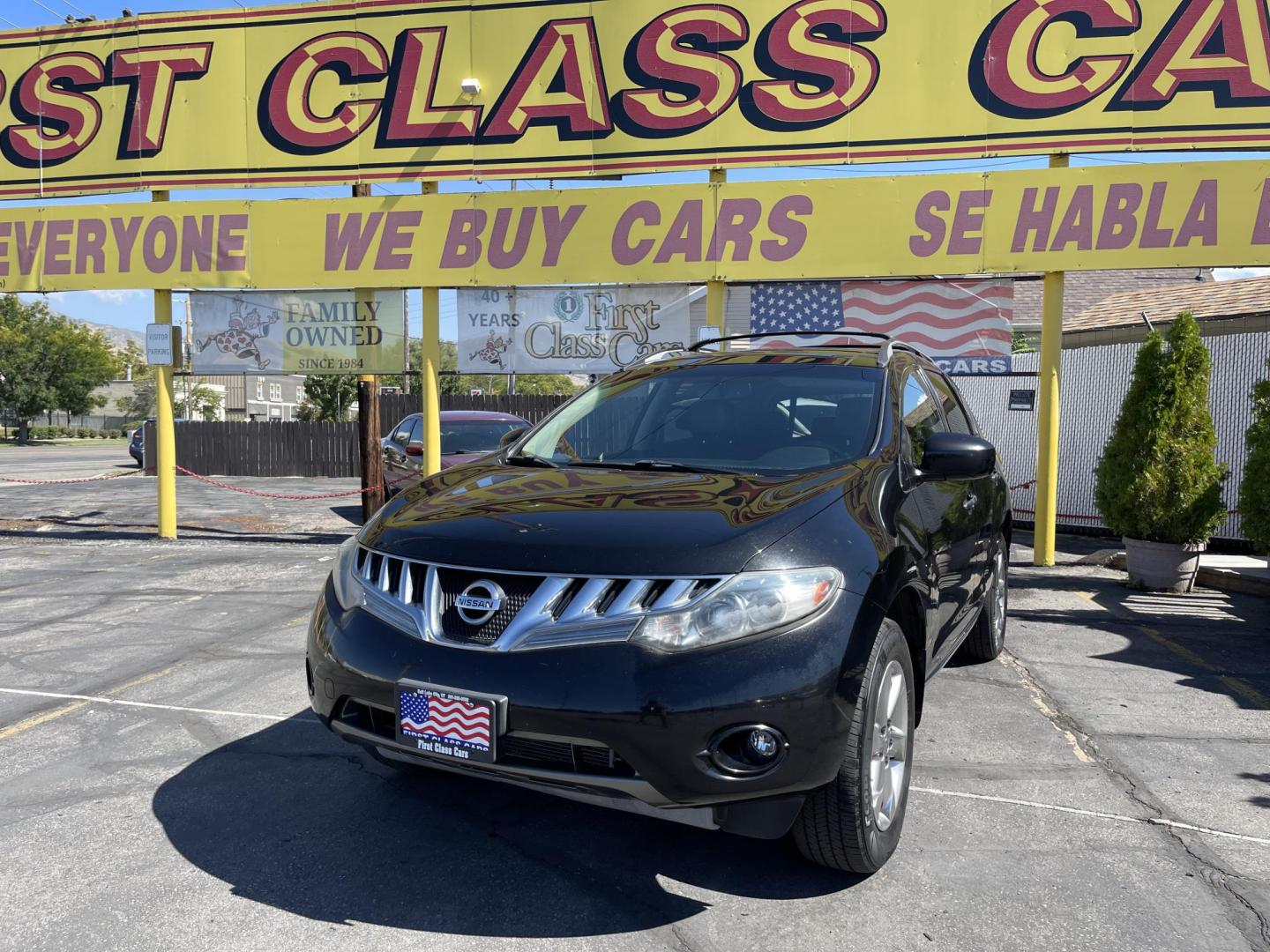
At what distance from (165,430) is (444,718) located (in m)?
10.9

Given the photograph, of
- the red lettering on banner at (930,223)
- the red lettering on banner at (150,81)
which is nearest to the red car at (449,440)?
the red lettering on banner at (150,81)

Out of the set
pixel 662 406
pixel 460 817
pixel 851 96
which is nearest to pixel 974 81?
pixel 851 96

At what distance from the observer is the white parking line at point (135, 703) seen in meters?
4.86

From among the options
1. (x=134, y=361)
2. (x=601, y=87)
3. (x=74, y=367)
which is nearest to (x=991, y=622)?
(x=601, y=87)

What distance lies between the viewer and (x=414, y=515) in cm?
339

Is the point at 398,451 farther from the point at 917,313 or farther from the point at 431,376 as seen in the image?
the point at 917,313

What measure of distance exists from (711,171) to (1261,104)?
536 cm

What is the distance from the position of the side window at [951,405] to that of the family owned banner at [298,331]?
7.60m

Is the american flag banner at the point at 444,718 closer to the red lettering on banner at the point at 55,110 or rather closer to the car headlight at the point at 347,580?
the car headlight at the point at 347,580

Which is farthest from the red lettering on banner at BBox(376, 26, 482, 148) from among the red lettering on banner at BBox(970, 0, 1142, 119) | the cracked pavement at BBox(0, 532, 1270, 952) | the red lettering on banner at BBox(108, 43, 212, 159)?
the cracked pavement at BBox(0, 532, 1270, 952)

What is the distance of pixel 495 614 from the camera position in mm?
2914

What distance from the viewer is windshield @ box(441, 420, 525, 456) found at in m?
13.6

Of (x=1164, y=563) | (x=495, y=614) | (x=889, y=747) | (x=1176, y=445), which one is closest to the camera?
(x=495, y=614)

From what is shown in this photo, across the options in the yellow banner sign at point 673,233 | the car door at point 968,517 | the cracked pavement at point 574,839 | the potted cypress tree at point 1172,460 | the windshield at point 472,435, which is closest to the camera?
the cracked pavement at point 574,839
